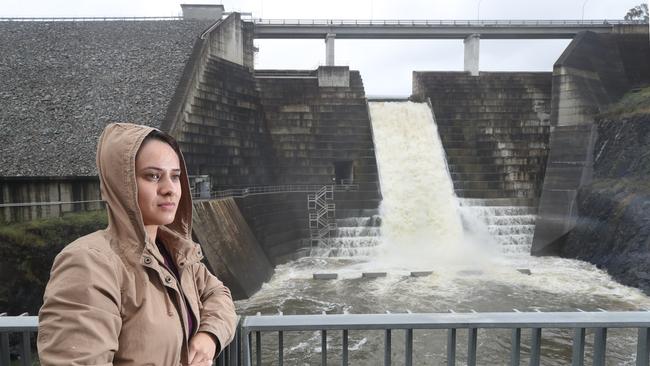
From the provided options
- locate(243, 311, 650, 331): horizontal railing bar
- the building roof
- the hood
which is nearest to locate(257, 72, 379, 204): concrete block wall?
the building roof

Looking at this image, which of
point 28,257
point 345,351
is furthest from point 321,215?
point 345,351

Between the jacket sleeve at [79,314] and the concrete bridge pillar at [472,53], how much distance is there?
2373 centimetres

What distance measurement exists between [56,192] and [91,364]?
11.0m

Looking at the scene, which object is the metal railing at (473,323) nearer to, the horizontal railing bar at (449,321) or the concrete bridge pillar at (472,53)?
the horizontal railing bar at (449,321)

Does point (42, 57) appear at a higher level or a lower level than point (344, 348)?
higher

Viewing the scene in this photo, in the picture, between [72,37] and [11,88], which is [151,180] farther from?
[72,37]

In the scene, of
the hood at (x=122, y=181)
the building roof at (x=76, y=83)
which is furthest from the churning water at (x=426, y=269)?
the building roof at (x=76, y=83)

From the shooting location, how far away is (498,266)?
45.8 feet

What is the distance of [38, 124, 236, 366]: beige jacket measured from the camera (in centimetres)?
114

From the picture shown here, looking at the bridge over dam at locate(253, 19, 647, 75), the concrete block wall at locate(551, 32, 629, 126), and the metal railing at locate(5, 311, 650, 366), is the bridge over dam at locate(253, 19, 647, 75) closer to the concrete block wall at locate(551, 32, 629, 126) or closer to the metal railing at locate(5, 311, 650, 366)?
the concrete block wall at locate(551, 32, 629, 126)

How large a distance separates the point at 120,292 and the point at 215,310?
0.51 m

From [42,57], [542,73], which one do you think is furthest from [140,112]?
[542,73]

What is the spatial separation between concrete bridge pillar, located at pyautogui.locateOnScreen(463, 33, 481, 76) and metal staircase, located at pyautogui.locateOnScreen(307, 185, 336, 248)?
1155 cm

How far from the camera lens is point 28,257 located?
852cm
